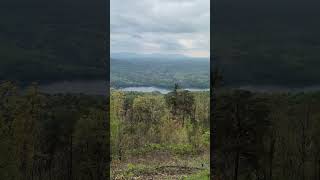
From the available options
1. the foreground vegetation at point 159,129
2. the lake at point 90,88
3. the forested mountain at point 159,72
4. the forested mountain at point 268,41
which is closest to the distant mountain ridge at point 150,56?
the forested mountain at point 159,72

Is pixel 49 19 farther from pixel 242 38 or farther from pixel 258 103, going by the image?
pixel 258 103

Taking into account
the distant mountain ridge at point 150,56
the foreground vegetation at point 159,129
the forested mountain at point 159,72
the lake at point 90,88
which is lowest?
the foreground vegetation at point 159,129

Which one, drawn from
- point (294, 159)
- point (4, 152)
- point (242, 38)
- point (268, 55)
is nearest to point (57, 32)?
point (4, 152)

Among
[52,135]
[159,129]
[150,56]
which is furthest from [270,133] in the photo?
[159,129]

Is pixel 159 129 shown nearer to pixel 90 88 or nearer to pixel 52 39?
pixel 90 88

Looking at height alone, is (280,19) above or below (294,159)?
above

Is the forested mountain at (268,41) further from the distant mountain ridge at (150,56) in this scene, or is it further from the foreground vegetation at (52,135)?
the distant mountain ridge at (150,56)
